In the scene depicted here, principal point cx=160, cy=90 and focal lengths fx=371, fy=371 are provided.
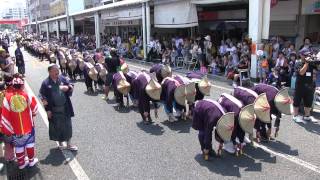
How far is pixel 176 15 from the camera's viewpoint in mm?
20625

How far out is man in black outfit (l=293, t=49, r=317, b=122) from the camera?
897cm

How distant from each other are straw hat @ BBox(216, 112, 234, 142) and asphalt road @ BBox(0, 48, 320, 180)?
0.61 metres

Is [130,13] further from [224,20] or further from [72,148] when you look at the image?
[72,148]

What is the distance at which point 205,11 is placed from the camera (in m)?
23.8

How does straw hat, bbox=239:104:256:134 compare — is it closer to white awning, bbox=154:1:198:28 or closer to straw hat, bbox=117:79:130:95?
straw hat, bbox=117:79:130:95

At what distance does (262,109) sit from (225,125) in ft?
3.10

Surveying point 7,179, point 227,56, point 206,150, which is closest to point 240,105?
point 206,150

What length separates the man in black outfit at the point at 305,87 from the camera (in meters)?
8.97

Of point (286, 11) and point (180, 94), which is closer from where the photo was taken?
point (180, 94)

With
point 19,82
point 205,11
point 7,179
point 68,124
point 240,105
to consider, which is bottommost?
point 7,179

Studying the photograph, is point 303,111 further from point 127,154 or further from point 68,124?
point 68,124

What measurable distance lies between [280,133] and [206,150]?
240 centimetres

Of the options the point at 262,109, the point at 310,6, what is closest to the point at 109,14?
the point at 310,6

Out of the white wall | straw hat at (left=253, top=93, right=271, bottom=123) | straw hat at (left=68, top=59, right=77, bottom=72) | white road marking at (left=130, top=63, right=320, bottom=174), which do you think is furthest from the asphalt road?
the white wall
